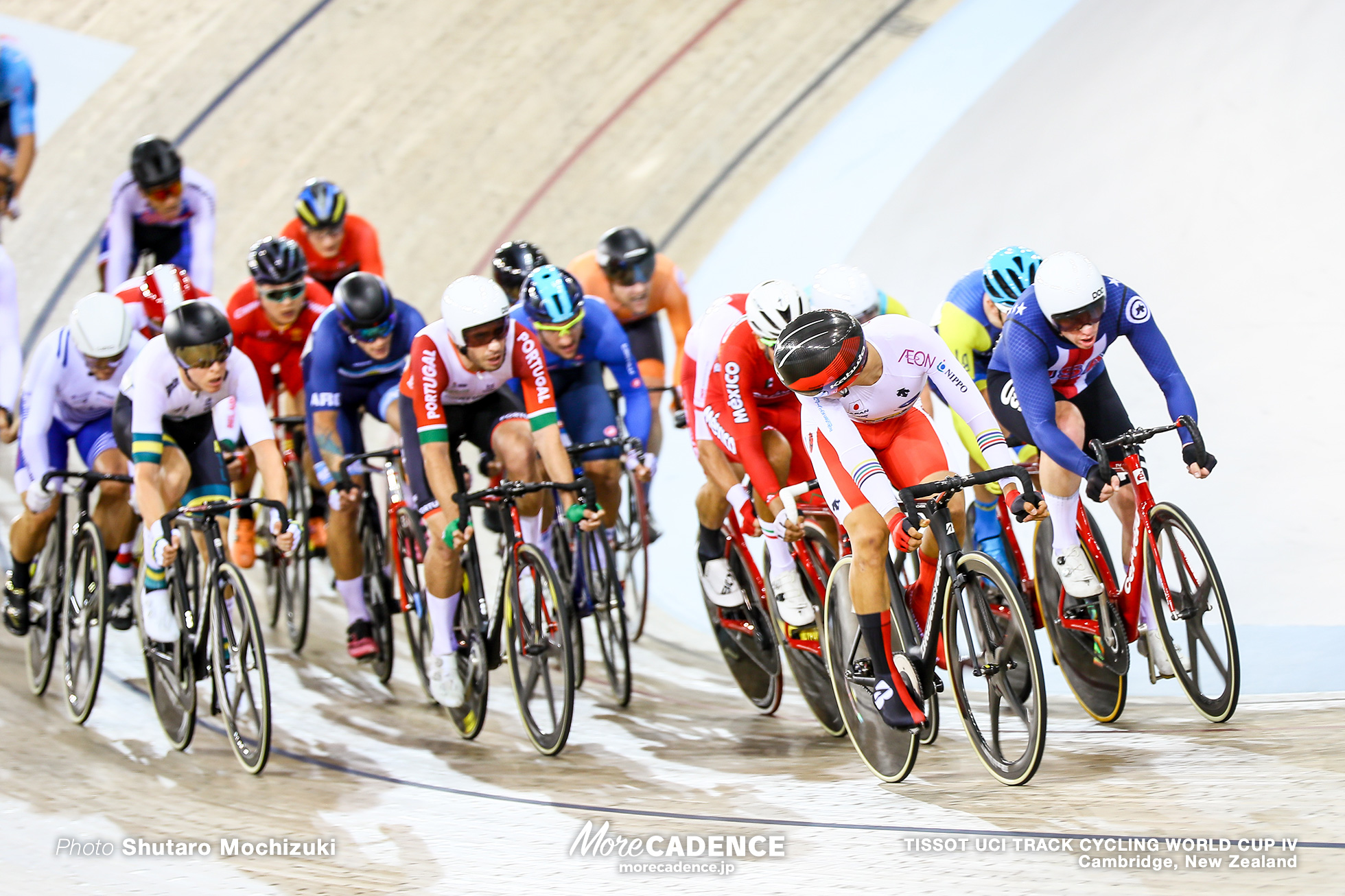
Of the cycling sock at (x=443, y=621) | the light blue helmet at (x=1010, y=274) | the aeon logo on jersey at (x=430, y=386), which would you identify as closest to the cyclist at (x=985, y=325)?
the light blue helmet at (x=1010, y=274)

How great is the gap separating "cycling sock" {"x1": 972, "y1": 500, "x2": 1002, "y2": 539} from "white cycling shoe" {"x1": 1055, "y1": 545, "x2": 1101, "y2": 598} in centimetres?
39

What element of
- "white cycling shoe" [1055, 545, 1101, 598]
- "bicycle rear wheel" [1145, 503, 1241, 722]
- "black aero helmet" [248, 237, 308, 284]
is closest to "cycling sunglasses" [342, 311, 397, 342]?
"black aero helmet" [248, 237, 308, 284]

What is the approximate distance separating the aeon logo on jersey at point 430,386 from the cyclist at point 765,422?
846 millimetres

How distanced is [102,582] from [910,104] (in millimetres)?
6369

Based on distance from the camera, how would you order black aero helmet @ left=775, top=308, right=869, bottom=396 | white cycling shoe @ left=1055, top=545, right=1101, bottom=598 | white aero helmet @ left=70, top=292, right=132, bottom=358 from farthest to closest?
white aero helmet @ left=70, top=292, right=132, bottom=358, white cycling shoe @ left=1055, top=545, right=1101, bottom=598, black aero helmet @ left=775, top=308, right=869, bottom=396

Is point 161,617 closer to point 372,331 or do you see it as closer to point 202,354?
point 202,354

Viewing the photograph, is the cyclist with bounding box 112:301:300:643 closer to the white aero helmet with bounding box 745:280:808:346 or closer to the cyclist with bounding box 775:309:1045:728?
the white aero helmet with bounding box 745:280:808:346

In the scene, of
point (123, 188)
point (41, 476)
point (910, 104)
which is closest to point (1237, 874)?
point (41, 476)

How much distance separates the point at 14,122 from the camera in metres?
6.83

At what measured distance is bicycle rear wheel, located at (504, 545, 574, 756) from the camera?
151 inches

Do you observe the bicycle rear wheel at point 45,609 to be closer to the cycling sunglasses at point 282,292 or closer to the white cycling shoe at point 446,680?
the cycling sunglasses at point 282,292

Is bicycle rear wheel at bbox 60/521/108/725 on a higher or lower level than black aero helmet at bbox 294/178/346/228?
lower

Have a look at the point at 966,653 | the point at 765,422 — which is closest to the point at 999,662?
the point at 966,653

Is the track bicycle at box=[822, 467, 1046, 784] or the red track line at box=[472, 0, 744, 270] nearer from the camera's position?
the track bicycle at box=[822, 467, 1046, 784]
